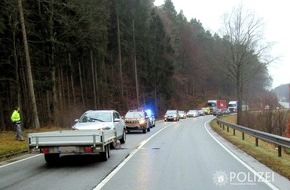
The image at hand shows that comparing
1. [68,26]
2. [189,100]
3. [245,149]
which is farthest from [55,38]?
[189,100]

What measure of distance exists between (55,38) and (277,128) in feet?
65.8

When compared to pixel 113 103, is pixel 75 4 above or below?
above

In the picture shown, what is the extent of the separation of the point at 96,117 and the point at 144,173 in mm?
7477

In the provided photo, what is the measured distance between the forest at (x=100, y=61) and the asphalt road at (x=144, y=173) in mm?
17460

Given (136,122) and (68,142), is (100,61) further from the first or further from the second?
(68,142)

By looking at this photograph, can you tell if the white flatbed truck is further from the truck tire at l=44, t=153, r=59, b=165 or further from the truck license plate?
the truck tire at l=44, t=153, r=59, b=165

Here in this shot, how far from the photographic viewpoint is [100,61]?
5922 centimetres

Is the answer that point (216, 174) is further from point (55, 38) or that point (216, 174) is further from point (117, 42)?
point (117, 42)

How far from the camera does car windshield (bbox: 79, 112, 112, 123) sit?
1873 cm

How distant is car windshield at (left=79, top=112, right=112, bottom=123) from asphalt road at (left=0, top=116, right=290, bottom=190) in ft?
8.57

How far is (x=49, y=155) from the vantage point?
1480 centimetres

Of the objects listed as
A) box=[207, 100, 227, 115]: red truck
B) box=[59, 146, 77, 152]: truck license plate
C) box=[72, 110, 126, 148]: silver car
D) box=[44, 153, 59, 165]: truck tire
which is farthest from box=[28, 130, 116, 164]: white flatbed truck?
box=[207, 100, 227, 115]: red truck

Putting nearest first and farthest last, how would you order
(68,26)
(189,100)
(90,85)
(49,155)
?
(49,155)
(68,26)
(90,85)
(189,100)

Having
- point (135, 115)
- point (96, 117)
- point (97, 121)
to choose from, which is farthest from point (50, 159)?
point (135, 115)
